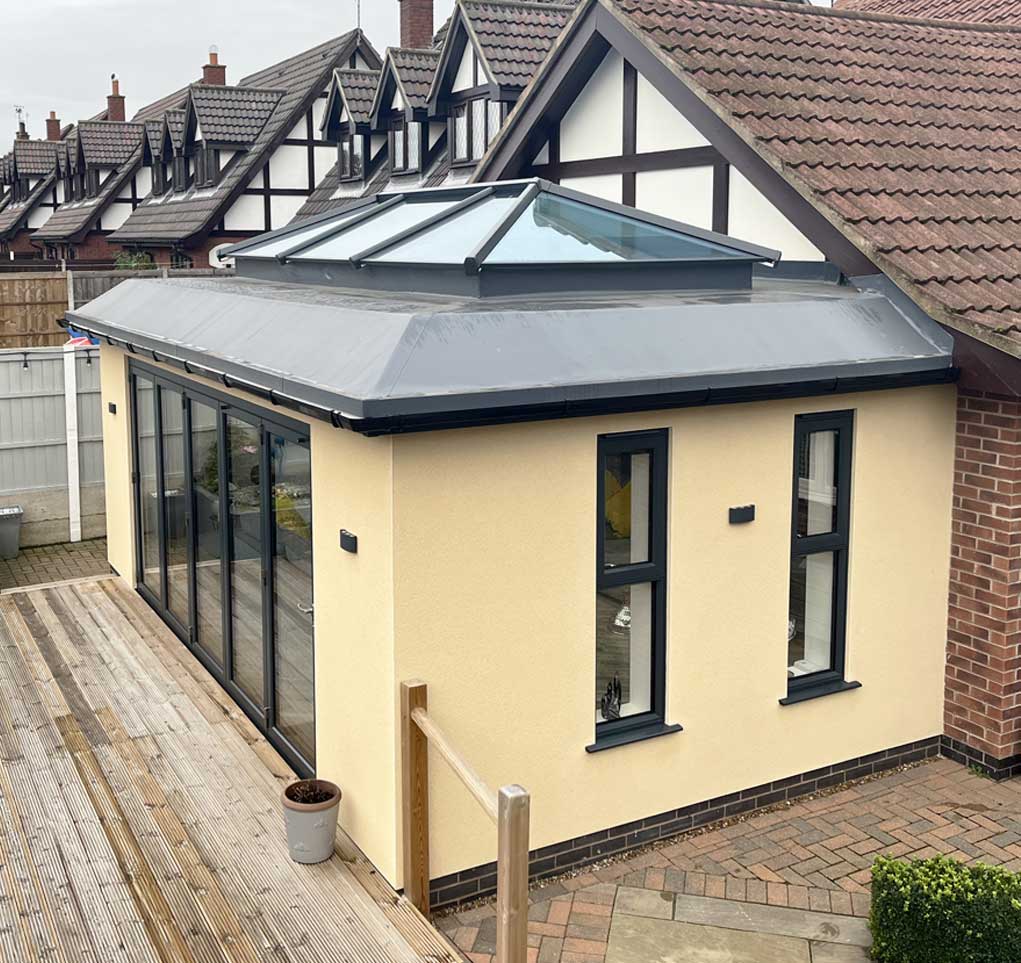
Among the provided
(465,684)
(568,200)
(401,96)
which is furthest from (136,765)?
(401,96)

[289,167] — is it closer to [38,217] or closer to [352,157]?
[352,157]

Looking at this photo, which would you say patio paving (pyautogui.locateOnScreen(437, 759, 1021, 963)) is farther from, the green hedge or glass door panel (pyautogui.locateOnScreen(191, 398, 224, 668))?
glass door panel (pyautogui.locateOnScreen(191, 398, 224, 668))

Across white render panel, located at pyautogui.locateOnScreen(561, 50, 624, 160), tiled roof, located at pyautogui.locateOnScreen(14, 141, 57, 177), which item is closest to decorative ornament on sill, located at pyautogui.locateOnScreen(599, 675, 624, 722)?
white render panel, located at pyautogui.locateOnScreen(561, 50, 624, 160)

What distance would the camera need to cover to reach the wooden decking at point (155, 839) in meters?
5.47

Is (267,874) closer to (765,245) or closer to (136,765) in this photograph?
(136,765)

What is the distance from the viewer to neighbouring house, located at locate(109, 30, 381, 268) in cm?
2462

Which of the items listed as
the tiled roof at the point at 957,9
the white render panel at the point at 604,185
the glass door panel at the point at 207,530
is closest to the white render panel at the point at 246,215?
the tiled roof at the point at 957,9

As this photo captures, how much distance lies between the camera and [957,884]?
5289 mm

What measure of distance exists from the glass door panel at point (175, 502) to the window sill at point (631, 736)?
4.11 metres

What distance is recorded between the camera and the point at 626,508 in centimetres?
642

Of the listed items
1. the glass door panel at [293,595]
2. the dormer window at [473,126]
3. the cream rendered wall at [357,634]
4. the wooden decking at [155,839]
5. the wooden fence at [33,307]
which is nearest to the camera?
the wooden decking at [155,839]

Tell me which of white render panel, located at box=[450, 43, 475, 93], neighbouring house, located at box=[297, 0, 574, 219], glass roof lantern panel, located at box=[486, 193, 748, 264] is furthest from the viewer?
white render panel, located at box=[450, 43, 475, 93]

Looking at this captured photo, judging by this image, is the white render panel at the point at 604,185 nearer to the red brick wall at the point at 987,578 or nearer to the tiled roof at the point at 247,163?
the red brick wall at the point at 987,578

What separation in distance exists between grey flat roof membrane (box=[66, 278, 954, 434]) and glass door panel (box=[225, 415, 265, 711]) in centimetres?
59
